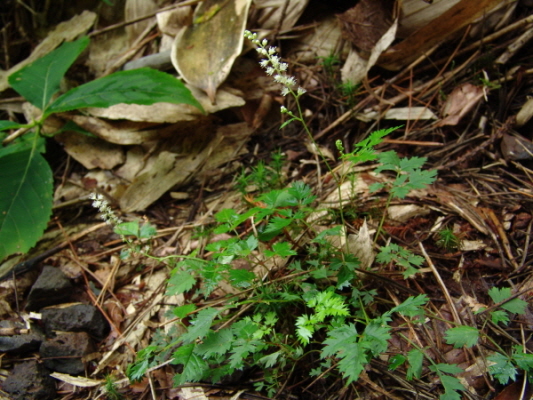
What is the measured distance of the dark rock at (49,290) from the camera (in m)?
2.07

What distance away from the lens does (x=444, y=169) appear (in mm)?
2131

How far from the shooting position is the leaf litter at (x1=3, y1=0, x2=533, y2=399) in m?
1.58

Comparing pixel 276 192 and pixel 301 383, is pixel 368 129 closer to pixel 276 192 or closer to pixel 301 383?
pixel 276 192

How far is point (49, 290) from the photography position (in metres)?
2.08

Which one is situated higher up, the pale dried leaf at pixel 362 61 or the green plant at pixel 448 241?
the pale dried leaf at pixel 362 61

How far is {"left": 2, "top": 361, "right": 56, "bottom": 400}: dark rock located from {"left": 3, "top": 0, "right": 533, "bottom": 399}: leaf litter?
107mm

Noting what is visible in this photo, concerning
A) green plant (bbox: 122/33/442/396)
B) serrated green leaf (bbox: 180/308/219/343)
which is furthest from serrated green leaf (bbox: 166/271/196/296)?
serrated green leaf (bbox: 180/308/219/343)

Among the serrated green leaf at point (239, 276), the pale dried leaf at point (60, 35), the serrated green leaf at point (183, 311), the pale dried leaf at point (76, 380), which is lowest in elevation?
the pale dried leaf at point (76, 380)

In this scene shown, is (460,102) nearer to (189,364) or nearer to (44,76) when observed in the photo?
(189,364)

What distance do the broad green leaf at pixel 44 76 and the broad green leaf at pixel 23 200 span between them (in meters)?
0.40

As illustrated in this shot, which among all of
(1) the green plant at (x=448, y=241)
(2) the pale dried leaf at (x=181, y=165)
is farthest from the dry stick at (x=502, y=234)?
(2) the pale dried leaf at (x=181, y=165)

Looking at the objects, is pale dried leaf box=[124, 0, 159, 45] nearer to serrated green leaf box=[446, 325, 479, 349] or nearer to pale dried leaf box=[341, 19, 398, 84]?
pale dried leaf box=[341, 19, 398, 84]

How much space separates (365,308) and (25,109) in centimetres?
288

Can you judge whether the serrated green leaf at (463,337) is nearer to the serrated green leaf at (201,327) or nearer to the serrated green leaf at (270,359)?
the serrated green leaf at (270,359)
